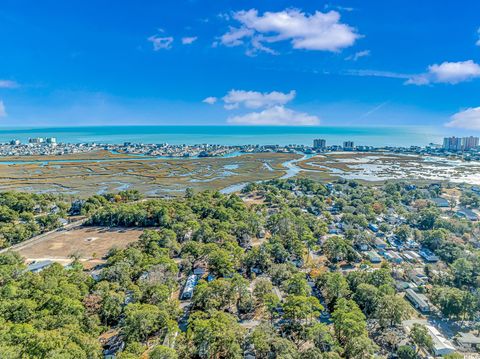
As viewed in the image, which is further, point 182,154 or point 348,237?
point 182,154

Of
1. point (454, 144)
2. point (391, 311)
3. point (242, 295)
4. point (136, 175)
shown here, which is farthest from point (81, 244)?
point (454, 144)

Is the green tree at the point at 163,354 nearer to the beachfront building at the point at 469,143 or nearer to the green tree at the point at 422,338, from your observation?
the green tree at the point at 422,338

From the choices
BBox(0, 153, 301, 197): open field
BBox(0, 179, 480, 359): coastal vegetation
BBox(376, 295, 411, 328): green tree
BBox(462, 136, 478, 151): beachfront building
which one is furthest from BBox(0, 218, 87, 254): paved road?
BBox(462, 136, 478, 151): beachfront building

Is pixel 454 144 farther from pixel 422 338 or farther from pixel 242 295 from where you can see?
pixel 242 295

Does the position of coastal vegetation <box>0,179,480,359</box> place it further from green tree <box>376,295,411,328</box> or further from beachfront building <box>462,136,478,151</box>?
beachfront building <box>462,136,478,151</box>

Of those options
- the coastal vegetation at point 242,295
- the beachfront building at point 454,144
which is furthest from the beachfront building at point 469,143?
the coastal vegetation at point 242,295

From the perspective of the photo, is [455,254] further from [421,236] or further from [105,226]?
[105,226]

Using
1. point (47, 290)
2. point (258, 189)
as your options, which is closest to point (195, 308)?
point (47, 290)
